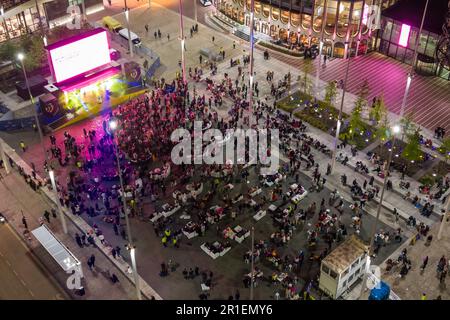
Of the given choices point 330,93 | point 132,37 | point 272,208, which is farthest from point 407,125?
point 132,37

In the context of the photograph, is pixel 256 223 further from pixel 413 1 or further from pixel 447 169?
pixel 413 1

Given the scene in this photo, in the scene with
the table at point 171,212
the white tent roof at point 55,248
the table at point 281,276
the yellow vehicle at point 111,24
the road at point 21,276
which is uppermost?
the yellow vehicle at point 111,24

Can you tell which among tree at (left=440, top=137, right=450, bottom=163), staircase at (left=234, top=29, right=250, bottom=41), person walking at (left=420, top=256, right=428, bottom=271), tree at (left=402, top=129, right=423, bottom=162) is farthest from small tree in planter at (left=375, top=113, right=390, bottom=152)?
staircase at (left=234, top=29, right=250, bottom=41)

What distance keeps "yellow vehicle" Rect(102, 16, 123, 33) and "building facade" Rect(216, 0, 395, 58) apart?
19726 mm

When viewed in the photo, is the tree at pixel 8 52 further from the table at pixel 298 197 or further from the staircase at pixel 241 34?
the table at pixel 298 197

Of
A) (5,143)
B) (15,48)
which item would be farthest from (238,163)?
(15,48)

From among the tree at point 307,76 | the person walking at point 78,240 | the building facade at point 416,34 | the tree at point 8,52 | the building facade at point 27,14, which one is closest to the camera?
the person walking at point 78,240

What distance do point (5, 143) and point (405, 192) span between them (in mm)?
47444

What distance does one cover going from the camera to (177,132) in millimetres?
67188

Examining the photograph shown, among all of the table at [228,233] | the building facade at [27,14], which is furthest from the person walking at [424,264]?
the building facade at [27,14]

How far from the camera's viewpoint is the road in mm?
48625

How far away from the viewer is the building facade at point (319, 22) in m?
77.9

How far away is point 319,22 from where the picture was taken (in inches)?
3196
